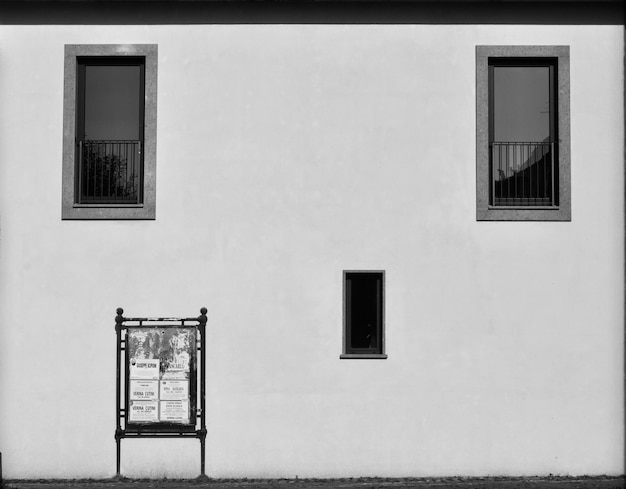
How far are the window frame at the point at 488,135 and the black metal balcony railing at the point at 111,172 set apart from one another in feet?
14.8

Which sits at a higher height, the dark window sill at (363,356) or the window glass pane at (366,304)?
the window glass pane at (366,304)

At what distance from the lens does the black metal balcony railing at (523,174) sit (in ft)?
40.4

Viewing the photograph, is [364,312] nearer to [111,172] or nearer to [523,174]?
[523,174]

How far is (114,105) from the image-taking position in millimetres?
12375

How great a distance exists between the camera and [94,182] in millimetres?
12289

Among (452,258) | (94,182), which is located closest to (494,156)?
(452,258)

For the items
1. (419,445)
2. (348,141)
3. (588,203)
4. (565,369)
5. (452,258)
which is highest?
(348,141)

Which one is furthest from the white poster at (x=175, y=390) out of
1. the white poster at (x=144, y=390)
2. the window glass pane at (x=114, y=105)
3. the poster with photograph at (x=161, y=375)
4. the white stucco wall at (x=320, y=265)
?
the window glass pane at (x=114, y=105)

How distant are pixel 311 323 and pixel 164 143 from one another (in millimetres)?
3043

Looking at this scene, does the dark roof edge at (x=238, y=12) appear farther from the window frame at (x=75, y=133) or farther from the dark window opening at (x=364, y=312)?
the dark window opening at (x=364, y=312)

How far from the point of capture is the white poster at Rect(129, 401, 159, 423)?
467 inches

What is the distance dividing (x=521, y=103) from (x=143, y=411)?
6420 mm

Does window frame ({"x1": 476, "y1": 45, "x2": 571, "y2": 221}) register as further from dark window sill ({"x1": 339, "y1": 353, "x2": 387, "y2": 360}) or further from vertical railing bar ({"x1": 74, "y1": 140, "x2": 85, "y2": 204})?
vertical railing bar ({"x1": 74, "y1": 140, "x2": 85, "y2": 204})

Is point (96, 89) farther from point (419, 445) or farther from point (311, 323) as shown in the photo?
point (419, 445)
